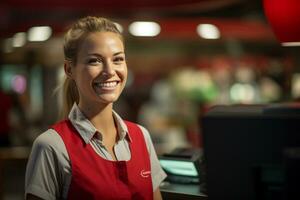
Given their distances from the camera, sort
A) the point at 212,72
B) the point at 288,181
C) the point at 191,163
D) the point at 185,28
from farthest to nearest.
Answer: the point at 212,72, the point at 185,28, the point at 191,163, the point at 288,181

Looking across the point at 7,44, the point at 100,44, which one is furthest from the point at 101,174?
the point at 7,44

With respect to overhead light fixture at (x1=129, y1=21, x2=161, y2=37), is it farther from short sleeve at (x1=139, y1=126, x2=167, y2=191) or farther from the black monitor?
the black monitor

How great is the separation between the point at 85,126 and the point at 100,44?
1.01ft

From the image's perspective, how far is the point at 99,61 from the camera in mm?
2018

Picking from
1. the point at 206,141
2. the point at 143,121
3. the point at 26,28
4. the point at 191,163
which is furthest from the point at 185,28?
the point at 206,141

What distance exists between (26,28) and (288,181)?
5.84m

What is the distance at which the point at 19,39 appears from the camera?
7105 mm

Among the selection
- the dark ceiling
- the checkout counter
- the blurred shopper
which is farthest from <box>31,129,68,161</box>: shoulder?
the blurred shopper

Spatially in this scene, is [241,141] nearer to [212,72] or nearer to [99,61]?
[99,61]

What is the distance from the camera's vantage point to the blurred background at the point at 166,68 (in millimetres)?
7031

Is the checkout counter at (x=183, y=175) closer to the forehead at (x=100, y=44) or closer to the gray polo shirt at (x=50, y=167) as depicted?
the gray polo shirt at (x=50, y=167)

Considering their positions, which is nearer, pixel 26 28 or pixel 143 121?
pixel 26 28

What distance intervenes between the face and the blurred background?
3459 millimetres

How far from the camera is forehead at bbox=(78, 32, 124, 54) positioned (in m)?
2.02
